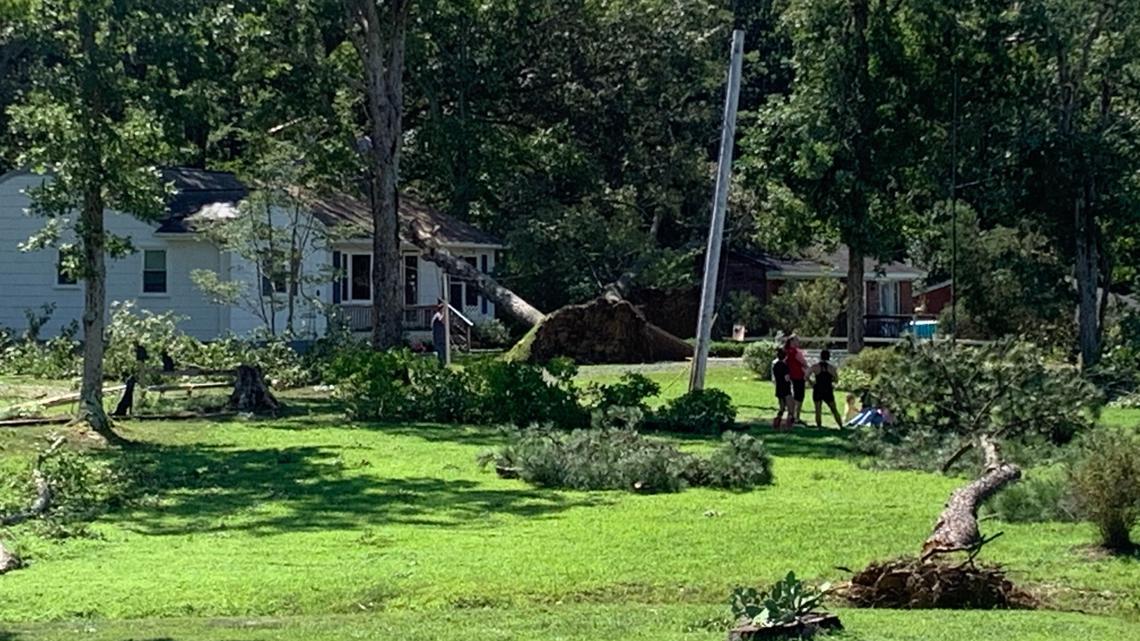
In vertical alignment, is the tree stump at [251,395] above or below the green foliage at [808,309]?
below

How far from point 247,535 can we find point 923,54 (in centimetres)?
2998

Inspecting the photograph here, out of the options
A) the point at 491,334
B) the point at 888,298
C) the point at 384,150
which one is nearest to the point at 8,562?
the point at 384,150

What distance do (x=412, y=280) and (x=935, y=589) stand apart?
4299 centimetres

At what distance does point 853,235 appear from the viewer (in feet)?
148

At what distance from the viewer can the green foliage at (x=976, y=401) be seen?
25.0 meters

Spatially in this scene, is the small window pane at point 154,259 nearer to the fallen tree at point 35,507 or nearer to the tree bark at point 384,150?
the tree bark at point 384,150

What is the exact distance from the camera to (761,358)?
43.6 meters

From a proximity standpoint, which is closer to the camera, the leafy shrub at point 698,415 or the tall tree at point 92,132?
the tall tree at point 92,132

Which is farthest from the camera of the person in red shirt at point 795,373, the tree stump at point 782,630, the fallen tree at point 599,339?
the fallen tree at point 599,339

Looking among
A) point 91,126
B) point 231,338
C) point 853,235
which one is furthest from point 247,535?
point 853,235

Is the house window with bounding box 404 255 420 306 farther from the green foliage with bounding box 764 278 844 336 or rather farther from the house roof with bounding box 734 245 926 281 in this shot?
the house roof with bounding box 734 245 926 281

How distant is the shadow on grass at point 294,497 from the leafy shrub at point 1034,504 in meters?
4.74

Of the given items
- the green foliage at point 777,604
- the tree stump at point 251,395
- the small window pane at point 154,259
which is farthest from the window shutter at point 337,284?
the green foliage at point 777,604

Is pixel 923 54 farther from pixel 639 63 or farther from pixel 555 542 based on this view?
pixel 555 542
